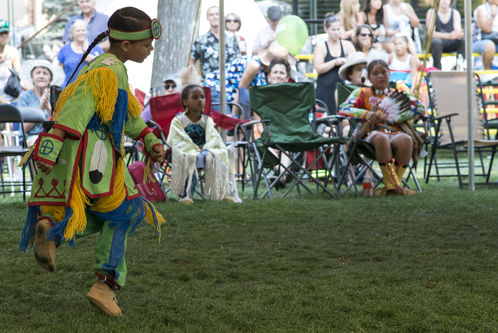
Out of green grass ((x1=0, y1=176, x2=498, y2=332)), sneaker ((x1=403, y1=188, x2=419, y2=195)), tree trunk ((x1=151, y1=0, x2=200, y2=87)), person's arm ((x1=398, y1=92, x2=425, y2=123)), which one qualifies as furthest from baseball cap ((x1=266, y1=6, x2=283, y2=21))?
green grass ((x1=0, y1=176, x2=498, y2=332))

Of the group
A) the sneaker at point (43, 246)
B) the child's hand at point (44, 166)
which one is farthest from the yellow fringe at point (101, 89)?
the sneaker at point (43, 246)

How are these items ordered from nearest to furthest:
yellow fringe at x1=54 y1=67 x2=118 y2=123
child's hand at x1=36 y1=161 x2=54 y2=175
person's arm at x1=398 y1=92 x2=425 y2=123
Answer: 1. child's hand at x1=36 y1=161 x2=54 y2=175
2. yellow fringe at x1=54 y1=67 x2=118 y2=123
3. person's arm at x1=398 y1=92 x2=425 y2=123

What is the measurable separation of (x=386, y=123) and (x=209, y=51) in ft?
9.73

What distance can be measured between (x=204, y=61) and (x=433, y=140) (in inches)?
107

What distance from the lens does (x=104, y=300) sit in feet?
8.96

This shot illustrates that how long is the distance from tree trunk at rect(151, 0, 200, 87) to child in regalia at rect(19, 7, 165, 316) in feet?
26.2

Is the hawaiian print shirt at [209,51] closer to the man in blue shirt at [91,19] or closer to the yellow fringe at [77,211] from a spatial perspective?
the man in blue shirt at [91,19]

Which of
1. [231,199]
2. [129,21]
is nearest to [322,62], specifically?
[231,199]

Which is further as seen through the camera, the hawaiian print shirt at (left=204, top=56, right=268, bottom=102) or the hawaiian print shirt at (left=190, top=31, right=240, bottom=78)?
the hawaiian print shirt at (left=190, top=31, right=240, bottom=78)

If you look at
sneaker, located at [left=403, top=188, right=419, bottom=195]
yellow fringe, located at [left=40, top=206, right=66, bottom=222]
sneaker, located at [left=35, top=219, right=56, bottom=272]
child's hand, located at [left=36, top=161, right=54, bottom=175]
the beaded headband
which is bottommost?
sneaker, located at [left=403, top=188, right=419, bottom=195]

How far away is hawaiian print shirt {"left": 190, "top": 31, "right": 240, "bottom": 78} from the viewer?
8.94m

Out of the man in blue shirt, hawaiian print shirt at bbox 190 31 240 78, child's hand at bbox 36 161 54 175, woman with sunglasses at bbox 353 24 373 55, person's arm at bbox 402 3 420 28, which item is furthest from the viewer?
person's arm at bbox 402 3 420 28

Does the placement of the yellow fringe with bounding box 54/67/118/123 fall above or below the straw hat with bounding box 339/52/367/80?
below

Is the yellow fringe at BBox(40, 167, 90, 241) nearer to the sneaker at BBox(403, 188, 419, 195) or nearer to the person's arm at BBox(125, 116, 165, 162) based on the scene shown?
the person's arm at BBox(125, 116, 165, 162)
